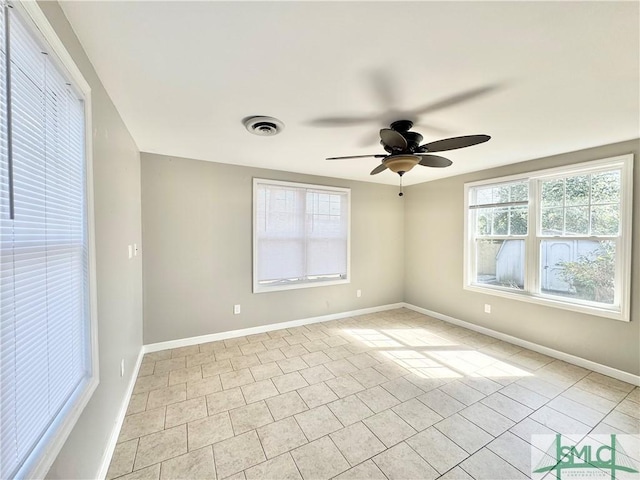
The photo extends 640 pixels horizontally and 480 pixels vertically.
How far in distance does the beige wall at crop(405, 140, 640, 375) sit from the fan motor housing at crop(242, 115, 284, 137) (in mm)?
3035

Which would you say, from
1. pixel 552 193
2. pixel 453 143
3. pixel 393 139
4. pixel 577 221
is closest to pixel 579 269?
pixel 577 221

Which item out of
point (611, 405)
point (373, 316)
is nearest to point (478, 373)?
point (611, 405)

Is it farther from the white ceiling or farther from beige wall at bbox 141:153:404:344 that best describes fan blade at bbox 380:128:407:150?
beige wall at bbox 141:153:404:344

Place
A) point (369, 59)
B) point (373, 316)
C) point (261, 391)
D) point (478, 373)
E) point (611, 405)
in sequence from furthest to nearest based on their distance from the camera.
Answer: point (373, 316)
point (478, 373)
point (261, 391)
point (611, 405)
point (369, 59)

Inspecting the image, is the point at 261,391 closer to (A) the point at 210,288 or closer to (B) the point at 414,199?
(A) the point at 210,288

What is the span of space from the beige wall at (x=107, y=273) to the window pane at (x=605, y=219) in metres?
4.34

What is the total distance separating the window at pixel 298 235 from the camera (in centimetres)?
369

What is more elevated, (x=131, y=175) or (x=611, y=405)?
(x=131, y=175)

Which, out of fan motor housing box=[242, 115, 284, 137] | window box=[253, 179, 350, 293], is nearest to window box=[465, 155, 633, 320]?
window box=[253, 179, 350, 293]

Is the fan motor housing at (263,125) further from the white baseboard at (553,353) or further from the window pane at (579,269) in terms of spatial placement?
the white baseboard at (553,353)

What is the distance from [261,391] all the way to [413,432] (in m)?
1.29

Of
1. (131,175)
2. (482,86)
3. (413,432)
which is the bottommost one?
(413,432)

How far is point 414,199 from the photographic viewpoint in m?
4.75

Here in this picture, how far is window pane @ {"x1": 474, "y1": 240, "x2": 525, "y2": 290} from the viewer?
134 inches
